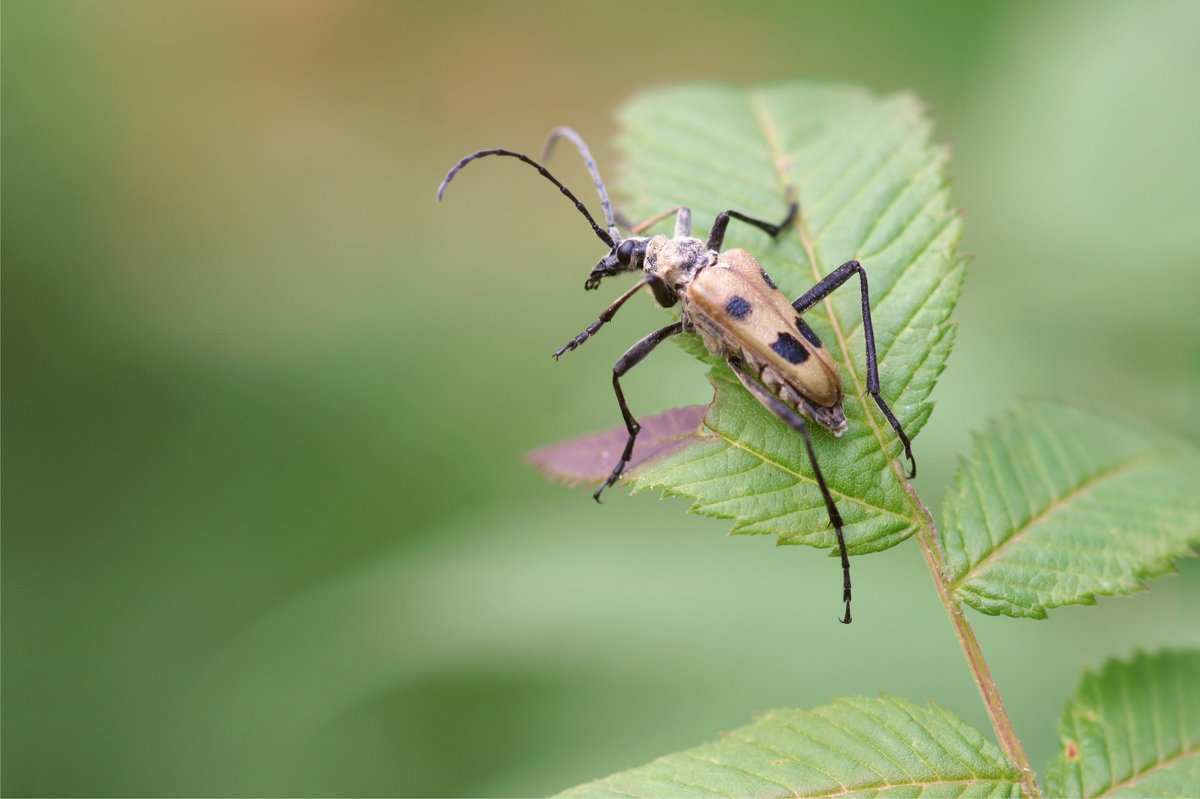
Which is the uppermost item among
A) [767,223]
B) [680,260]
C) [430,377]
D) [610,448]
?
[430,377]

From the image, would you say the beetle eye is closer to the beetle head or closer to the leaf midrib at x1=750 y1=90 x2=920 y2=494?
the beetle head

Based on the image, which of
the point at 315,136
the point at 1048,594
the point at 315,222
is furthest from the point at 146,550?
the point at 1048,594

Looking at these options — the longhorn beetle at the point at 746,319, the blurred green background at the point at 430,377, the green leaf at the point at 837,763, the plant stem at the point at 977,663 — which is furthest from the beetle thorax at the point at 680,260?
the green leaf at the point at 837,763

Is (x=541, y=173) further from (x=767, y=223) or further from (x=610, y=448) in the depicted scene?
(x=610, y=448)

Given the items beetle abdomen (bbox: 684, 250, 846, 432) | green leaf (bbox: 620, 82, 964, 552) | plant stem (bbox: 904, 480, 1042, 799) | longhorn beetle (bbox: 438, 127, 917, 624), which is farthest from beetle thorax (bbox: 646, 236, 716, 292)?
plant stem (bbox: 904, 480, 1042, 799)

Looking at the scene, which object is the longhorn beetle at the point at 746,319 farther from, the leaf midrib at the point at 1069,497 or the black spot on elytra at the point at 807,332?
the leaf midrib at the point at 1069,497

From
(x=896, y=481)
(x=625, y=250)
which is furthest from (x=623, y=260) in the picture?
(x=896, y=481)
